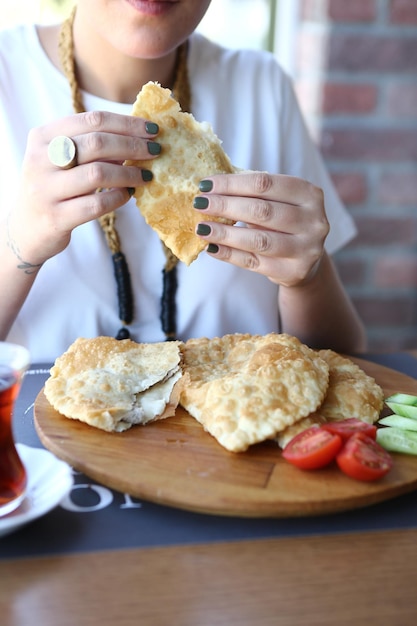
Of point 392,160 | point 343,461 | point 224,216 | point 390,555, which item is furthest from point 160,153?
point 392,160

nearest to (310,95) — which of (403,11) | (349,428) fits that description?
(403,11)

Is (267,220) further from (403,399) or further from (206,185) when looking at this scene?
(403,399)

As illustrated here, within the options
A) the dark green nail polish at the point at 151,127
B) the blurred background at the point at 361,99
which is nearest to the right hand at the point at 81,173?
the dark green nail polish at the point at 151,127

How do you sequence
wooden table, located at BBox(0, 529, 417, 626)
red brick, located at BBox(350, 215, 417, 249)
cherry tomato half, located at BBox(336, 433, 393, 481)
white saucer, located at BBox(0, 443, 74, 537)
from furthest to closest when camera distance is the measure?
red brick, located at BBox(350, 215, 417, 249) < cherry tomato half, located at BBox(336, 433, 393, 481) < white saucer, located at BBox(0, 443, 74, 537) < wooden table, located at BBox(0, 529, 417, 626)

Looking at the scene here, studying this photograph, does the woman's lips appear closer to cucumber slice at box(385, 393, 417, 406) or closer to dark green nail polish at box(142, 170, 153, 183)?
dark green nail polish at box(142, 170, 153, 183)

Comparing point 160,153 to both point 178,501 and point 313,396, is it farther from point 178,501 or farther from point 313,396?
point 178,501

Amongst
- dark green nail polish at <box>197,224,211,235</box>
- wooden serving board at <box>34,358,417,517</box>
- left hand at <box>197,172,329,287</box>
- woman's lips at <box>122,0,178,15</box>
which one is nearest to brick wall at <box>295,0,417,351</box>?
woman's lips at <box>122,0,178,15</box>

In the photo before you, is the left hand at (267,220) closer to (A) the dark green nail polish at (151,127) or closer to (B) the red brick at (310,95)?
(A) the dark green nail polish at (151,127)
